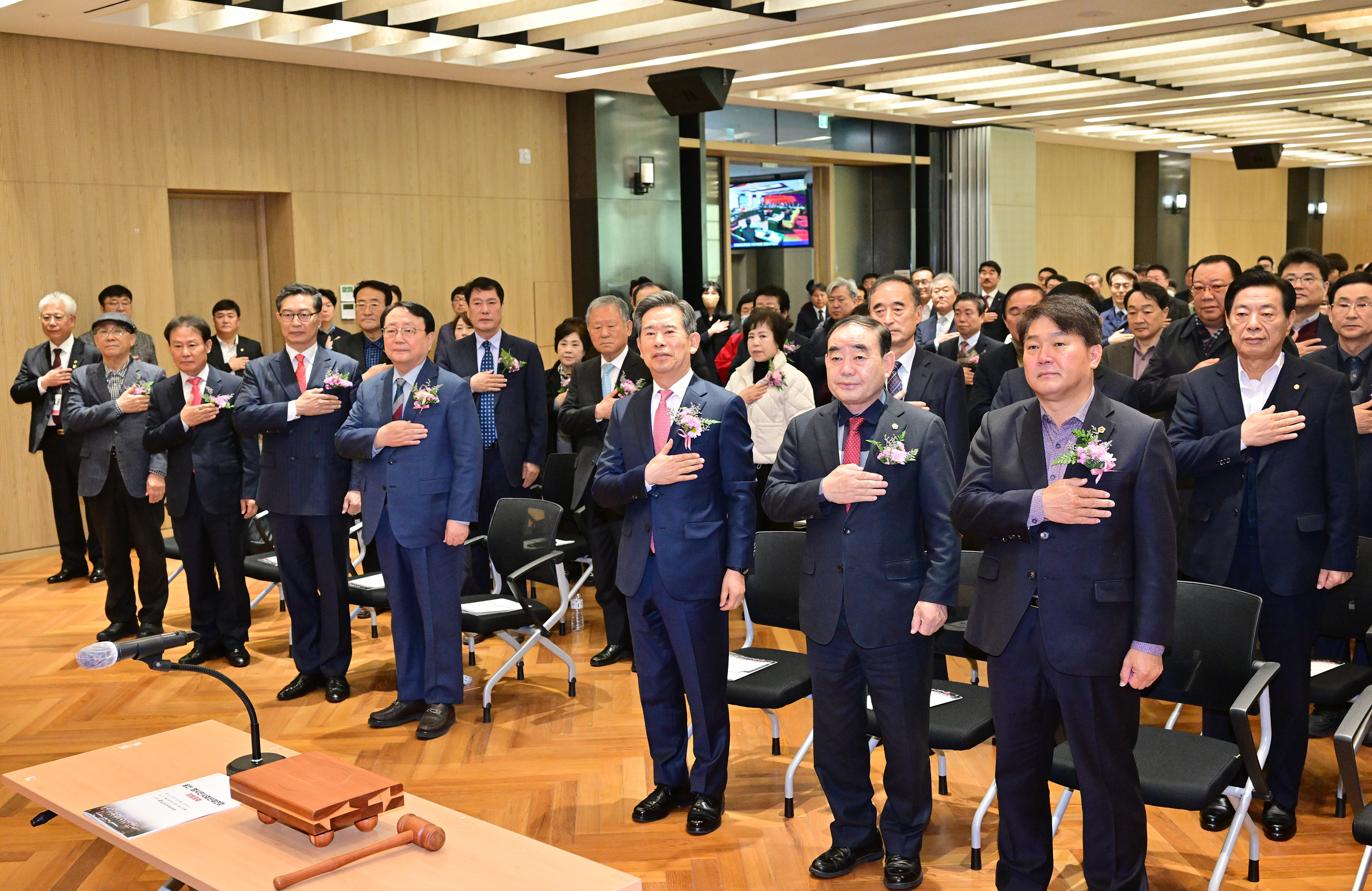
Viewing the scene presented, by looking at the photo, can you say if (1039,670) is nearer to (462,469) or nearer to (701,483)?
(701,483)

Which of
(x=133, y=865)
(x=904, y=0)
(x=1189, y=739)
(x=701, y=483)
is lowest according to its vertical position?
(x=133, y=865)

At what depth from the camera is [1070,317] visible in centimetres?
307

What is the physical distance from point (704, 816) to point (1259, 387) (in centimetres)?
235

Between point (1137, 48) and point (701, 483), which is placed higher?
point (1137, 48)

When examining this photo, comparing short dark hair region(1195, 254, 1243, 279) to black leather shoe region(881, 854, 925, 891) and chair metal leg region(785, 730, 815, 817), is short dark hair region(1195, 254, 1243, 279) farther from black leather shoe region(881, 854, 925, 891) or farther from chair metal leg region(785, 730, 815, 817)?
black leather shoe region(881, 854, 925, 891)

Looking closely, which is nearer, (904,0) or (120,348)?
(120,348)

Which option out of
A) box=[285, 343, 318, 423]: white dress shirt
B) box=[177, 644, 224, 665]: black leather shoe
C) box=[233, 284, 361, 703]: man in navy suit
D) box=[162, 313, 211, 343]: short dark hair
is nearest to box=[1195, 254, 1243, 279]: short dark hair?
box=[233, 284, 361, 703]: man in navy suit

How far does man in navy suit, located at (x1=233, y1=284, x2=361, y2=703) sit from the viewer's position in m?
5.49

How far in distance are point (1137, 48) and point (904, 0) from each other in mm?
3850

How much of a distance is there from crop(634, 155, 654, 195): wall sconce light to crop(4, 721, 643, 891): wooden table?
364 inches

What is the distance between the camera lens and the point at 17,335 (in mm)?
8578

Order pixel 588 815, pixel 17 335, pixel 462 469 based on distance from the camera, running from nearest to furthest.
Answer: pixel 588 815
pixel 462 469
pixel 17 335

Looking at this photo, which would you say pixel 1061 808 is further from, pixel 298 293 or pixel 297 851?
pixel 298 293

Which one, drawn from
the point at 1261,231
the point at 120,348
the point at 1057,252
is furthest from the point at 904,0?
the point at 1261,231
